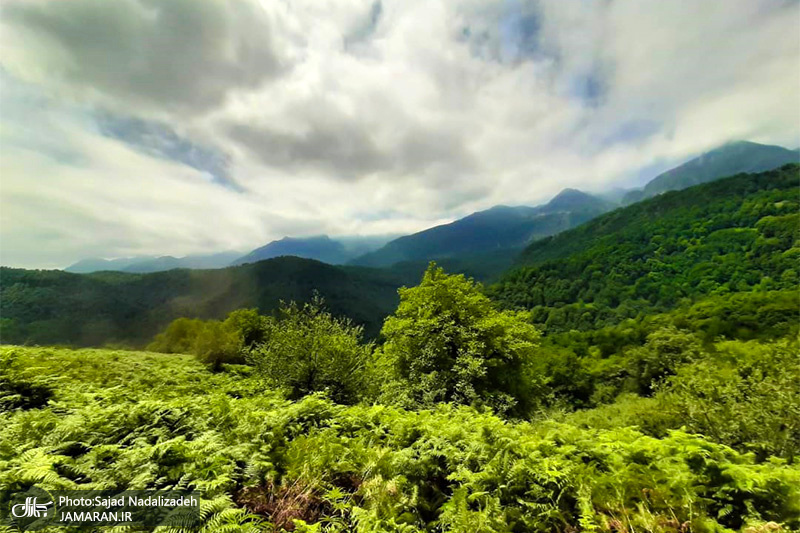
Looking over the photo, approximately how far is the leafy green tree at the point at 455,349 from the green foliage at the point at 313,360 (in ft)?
8.71

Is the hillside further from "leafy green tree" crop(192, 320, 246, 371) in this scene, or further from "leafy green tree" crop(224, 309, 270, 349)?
"leafy green tree" crop(192, 320, 246, 371)

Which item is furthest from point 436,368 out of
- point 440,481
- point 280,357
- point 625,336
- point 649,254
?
point 649,254

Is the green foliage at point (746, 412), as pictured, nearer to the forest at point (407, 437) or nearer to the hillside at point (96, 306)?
the forest at point (407, 437)

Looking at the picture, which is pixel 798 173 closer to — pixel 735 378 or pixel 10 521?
pixel 735 378

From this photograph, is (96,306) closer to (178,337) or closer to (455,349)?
(178,337)

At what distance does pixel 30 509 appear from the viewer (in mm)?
4137

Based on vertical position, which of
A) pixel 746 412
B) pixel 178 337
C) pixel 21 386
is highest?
pixel 21 386

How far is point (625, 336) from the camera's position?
73.1 m

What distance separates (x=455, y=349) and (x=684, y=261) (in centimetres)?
15416

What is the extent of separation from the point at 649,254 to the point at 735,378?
6419 inches

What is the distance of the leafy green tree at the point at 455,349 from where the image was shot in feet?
59.4

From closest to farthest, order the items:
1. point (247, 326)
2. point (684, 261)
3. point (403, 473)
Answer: point (403, 473), point (247, 326), point (684, 261)

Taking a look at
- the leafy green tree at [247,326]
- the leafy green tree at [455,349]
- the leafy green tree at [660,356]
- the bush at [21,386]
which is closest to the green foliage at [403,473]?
the bush at [21,386]

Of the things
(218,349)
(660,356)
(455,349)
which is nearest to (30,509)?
(455,349)
